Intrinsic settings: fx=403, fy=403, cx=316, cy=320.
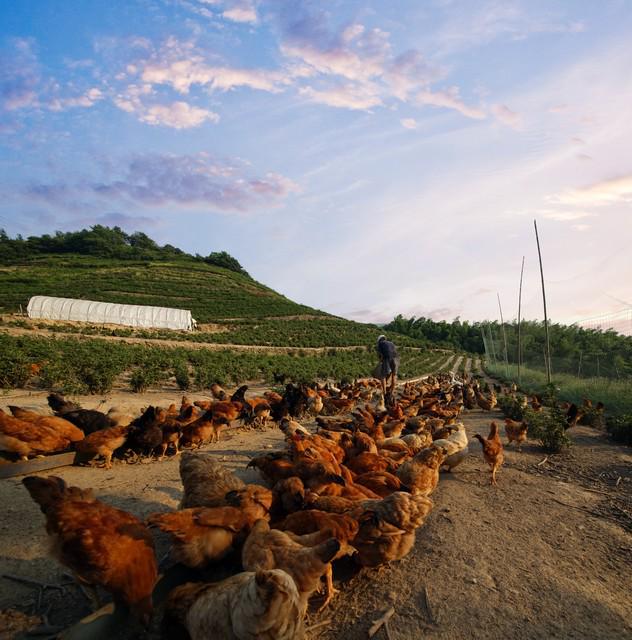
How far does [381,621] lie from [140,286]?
6360cm

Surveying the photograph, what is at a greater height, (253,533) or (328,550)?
(328,550)

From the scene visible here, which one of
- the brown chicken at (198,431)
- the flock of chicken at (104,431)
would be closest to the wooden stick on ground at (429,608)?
the flock of chicken at (104,431)

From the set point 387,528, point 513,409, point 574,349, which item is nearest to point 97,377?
point 387,528

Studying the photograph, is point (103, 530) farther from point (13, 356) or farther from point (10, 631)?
point (13, 356)

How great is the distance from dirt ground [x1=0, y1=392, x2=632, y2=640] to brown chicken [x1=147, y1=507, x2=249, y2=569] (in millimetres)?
761

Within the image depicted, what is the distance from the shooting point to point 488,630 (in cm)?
268

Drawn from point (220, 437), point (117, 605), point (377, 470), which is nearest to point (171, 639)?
point (117, 605)

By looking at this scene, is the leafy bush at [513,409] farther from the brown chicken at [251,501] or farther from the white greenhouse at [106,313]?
the white greenhouse at [106,313]

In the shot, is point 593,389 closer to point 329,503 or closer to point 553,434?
point 553,434

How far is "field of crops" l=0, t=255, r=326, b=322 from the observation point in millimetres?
52156

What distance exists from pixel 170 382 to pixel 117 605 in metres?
14.5

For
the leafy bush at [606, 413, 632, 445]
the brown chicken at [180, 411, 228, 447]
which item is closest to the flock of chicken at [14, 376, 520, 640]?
the brown chicken at [180, 411, 228, 447]

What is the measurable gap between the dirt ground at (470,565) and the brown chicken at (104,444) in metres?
0.21

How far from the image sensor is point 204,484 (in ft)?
12.2
